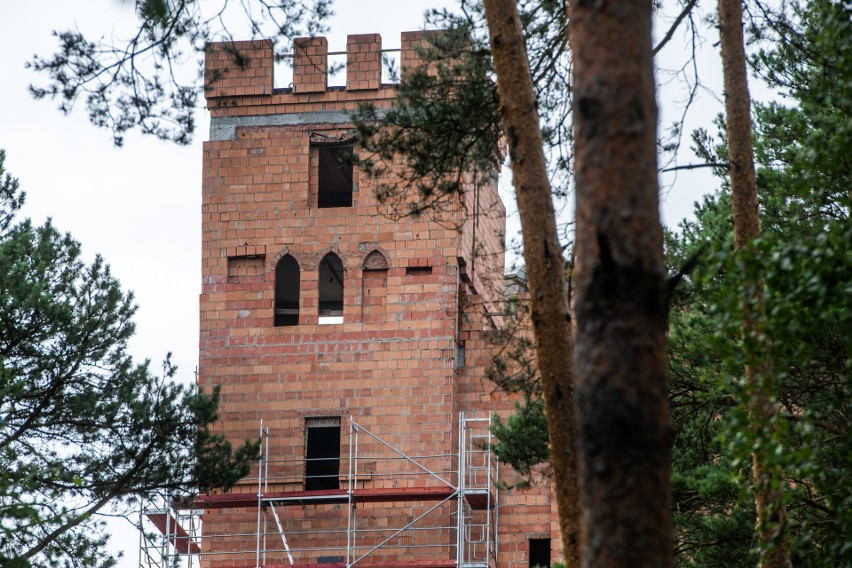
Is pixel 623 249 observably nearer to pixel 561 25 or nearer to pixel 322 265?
pixel 561 25

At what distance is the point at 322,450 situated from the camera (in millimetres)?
24812

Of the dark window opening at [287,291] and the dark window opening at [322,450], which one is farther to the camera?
the dark window opening at [287,291]

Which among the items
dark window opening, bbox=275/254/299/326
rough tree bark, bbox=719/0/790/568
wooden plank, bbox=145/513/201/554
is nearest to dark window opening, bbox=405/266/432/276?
dark window opening, bbox=275/254/299/326

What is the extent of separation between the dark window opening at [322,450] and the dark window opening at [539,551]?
10.7 feet

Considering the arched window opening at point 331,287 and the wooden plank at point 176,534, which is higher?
the arched window opening at point 331,287

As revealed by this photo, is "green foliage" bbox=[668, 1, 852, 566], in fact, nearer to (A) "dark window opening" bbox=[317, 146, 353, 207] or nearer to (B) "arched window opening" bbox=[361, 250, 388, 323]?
(B) "arched window opening" bbox=[361, 250, 388, 323]

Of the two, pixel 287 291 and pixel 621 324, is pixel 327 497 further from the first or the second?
pixel 621 324

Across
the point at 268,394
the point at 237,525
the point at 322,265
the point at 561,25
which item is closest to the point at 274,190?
the point at 322,265

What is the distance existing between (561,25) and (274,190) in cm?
1241

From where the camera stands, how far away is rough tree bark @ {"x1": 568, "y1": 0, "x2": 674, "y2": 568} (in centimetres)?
703

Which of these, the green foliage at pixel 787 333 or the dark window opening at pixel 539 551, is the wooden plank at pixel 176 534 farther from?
the green foliage at pixel 787 333

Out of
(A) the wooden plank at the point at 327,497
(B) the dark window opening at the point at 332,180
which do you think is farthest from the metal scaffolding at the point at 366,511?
(B) the dark window opening at the point at 332,180

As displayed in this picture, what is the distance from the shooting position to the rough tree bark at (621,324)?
703 cm

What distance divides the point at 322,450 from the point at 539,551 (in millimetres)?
3814
